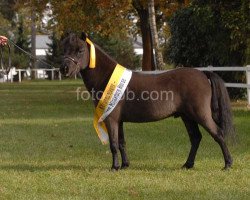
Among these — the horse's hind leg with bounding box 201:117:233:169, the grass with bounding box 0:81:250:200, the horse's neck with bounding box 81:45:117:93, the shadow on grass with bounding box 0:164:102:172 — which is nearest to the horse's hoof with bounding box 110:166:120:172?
the grass with bounding box 0:81:250:200

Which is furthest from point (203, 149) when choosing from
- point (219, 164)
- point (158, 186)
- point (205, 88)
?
point (158, 186)

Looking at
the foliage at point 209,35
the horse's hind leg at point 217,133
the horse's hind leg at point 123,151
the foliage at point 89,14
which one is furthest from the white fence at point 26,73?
the horse's hind leg at point 217,133

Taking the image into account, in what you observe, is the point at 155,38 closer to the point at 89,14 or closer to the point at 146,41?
the point at 89,14

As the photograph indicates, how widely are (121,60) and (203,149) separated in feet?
177

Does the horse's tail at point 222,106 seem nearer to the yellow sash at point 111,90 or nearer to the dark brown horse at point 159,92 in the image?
the dark brown horse at point 159,92

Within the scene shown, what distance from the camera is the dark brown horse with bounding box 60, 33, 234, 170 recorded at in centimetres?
908

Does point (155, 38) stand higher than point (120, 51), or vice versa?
point (155, 38)

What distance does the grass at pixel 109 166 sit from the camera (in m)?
7.62

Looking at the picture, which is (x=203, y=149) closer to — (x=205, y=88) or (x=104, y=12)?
(x=205, y=88)

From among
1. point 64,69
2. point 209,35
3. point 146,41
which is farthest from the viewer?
point 146,41

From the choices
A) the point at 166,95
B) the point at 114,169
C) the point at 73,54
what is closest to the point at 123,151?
the point at 114,169

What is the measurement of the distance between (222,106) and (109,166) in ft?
6.62

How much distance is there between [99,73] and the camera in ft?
30.6

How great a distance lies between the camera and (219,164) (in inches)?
378
